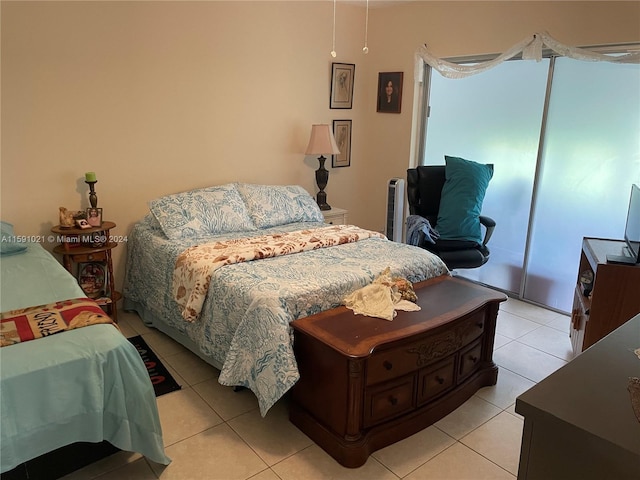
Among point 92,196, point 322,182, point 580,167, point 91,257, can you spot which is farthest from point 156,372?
point 580,167

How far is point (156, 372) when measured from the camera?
2.91 meters

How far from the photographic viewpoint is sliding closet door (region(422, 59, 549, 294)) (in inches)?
152

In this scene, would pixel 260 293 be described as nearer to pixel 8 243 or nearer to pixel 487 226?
pixel 8 243

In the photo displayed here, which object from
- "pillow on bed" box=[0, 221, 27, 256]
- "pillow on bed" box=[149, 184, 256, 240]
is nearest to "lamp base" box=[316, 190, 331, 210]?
"pillow on bed" box=[149, 184, 256, 240]

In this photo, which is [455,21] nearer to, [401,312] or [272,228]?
[272,228]

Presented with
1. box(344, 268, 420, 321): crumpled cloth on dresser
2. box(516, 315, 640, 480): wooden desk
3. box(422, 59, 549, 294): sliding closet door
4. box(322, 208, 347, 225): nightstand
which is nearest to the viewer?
box(516, 315, 640, 480): wooden desk

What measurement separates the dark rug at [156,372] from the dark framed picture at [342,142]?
249 cm

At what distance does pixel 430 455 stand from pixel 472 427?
1.10ft

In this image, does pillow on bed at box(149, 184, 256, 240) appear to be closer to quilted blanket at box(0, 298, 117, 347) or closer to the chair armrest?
quilted blanket at box(0, 298, 117, 347)

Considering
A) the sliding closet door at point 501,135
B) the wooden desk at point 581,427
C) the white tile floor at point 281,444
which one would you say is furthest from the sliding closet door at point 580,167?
the wooden desk at point 581,427

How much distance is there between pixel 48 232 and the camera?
3311 millimetres

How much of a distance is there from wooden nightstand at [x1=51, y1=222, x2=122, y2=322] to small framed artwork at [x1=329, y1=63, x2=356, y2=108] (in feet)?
7.75

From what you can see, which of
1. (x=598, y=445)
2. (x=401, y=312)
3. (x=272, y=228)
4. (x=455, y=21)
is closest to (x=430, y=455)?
(x=401, y=312)

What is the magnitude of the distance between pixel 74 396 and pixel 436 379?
1612mm
